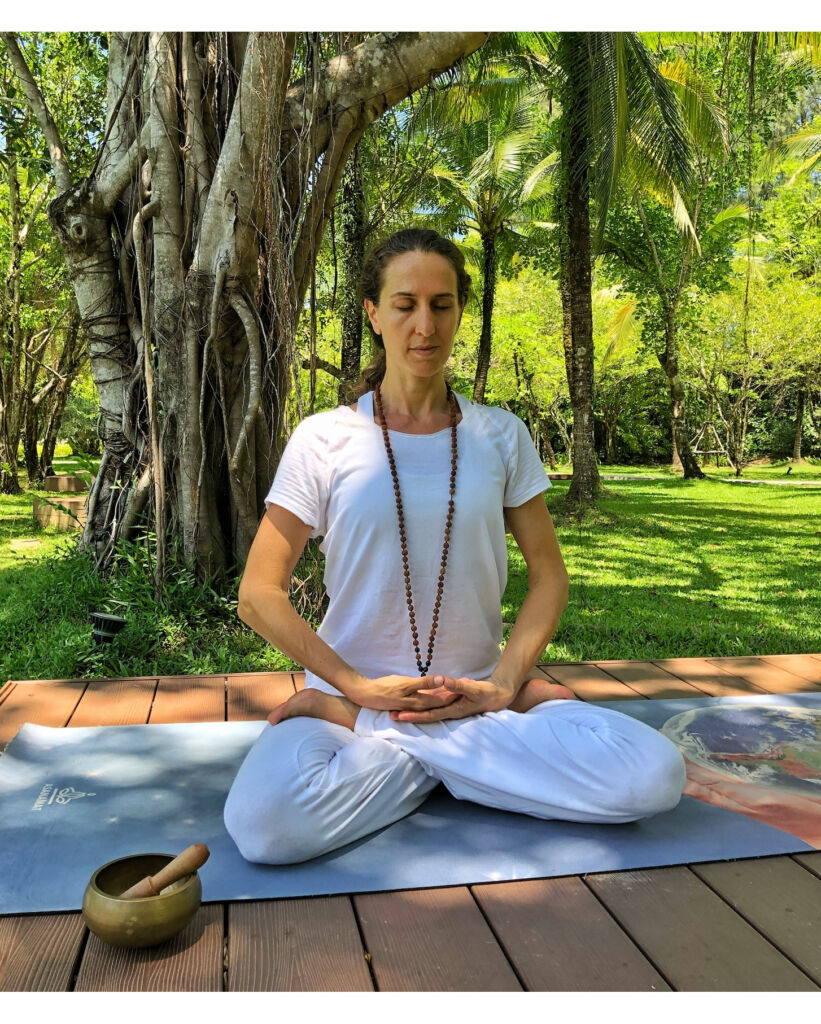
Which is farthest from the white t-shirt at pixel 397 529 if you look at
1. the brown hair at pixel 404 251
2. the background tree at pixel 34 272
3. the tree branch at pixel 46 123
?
the background tree at pixel 34 272

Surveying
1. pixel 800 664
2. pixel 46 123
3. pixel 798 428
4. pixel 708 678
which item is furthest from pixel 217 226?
pixel 798 428

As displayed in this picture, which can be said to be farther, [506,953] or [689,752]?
[689,752]

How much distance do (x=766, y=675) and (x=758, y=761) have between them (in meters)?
0.94

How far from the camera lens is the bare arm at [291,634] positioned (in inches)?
77.0

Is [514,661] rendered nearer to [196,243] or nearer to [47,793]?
[47,793]

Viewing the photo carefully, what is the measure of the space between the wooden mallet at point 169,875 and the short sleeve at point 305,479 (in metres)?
0.79

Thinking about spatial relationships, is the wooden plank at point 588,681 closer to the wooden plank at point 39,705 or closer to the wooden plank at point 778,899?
the wooden plank at point 778,899

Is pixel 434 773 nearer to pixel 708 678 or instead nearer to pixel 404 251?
pixel 404 251

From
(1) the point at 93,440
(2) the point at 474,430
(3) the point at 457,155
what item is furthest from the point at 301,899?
(1) the point at 93,440

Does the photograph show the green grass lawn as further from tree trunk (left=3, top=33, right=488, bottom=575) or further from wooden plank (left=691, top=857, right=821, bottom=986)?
wooden plank (left=691, top=857, right=821, bottom=986)

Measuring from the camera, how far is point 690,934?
5.07 ft

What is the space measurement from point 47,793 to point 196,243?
7.92 feet

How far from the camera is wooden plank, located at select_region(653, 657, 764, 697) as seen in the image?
297 cm
